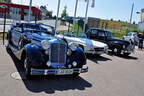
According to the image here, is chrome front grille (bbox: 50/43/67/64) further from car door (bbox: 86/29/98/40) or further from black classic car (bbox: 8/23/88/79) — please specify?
car door (bbox: 86/29/98/40)

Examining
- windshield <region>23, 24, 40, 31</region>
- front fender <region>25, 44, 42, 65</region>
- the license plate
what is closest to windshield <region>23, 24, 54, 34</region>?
windshield <region>23, 24, 40, 31</region>

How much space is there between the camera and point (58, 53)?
15.4 feet

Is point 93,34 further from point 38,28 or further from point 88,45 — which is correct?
point 38,28

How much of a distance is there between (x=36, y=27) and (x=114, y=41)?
5933 millimetres

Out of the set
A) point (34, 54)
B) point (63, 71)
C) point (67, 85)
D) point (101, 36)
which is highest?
point (101, 36)

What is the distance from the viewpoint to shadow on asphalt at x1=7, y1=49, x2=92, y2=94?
4141 mm

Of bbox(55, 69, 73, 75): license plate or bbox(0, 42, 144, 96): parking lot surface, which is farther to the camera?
bbox(55, 69, 73, 75): license plate

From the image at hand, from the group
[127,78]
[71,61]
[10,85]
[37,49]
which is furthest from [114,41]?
[10,85]

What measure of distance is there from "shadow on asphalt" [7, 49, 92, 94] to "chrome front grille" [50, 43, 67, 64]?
625mm

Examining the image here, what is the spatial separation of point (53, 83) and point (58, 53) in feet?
2.88

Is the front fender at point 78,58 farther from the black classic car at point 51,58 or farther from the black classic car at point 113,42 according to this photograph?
the black classic car at point 113,42

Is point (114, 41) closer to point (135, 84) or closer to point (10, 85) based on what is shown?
point (135, 84)

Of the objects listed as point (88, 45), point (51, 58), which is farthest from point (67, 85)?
point (88, 45)

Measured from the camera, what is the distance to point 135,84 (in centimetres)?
530
